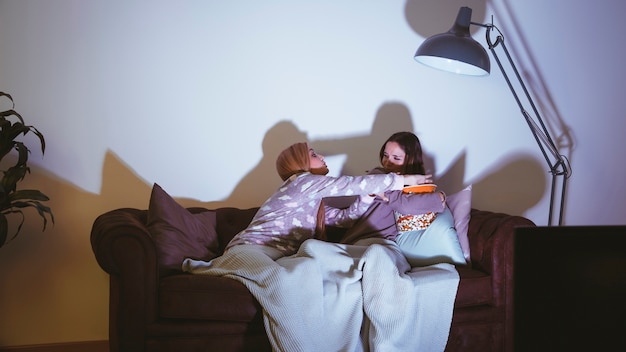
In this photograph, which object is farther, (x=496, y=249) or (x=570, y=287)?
(x=496, y=249)

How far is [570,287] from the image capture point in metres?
0.79

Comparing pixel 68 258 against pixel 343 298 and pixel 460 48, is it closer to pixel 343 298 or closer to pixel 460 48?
pixel 343 298

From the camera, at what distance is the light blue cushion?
280 centimetres

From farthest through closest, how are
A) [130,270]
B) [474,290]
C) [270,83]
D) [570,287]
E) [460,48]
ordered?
[270,83], [460,48], [474,290], [130,270], [570,287]

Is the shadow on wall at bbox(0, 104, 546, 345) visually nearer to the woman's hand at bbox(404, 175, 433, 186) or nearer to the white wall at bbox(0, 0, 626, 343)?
the white wall at bbox(0, 0, 626, 343)

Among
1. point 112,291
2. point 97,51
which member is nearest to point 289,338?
point 112,291

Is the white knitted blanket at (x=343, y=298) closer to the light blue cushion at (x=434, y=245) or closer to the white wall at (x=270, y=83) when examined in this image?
the light blue cushion at (x=434, y=245)

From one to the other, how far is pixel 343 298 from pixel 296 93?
128 centimetres

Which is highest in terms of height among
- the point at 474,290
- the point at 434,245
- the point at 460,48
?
the point at 460,48

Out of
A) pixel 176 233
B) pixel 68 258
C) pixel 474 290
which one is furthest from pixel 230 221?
pixel 474 290

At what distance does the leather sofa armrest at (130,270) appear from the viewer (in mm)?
2314

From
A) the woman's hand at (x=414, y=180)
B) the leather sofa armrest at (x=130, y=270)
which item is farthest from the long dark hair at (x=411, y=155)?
the leather sofa armrest at (x=130, y=270)

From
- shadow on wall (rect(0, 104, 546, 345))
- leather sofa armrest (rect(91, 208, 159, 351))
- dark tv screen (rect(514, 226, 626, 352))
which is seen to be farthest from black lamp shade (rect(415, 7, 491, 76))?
dark tv screen (rect(514, 226, 626, 352))

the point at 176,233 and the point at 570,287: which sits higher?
the point at 570,287
